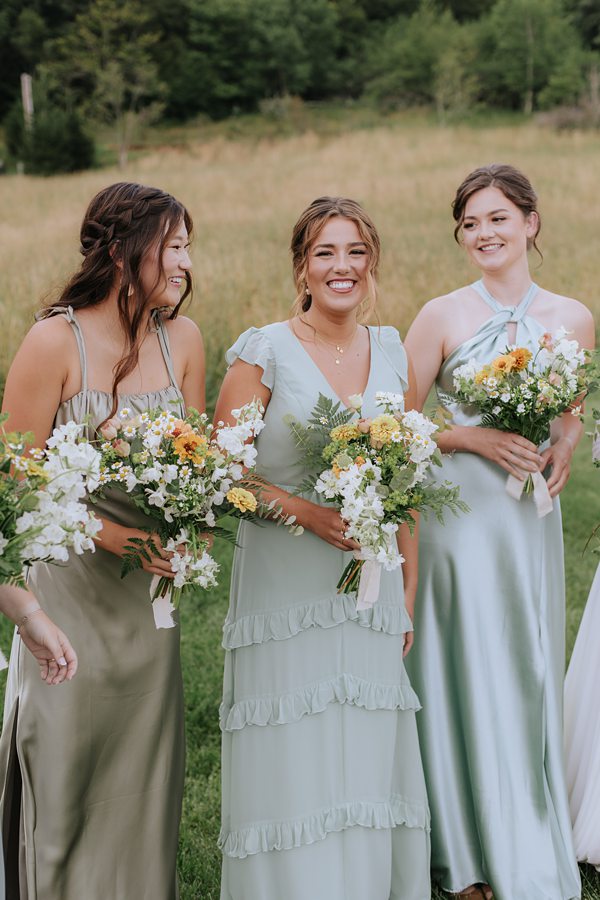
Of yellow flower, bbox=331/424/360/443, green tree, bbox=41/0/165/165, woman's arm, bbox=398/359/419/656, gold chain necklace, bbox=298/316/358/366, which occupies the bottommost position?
woman's arm, bbox=398/359/419/656

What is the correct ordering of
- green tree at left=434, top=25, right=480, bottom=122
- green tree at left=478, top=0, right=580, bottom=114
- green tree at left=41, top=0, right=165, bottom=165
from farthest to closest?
green tree at left=434, top=25, right=480, bottom=122 < green tree at left=478, top=0, right=580, bottom=114 < green tree at left=41, top=0, right=165, bottom=165

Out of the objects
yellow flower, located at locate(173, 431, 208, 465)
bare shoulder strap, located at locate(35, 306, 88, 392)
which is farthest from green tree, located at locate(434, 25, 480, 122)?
yellow flower, located at locate(173, 431, 208, 465)

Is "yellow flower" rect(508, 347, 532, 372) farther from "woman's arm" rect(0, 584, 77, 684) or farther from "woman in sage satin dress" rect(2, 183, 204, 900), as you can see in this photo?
"woman's arm" rect(0, 584, 77, 684)

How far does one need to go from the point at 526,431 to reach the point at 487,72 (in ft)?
124

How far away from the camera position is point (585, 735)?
4.58 m

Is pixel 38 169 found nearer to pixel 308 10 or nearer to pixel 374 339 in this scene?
pixel 308 10

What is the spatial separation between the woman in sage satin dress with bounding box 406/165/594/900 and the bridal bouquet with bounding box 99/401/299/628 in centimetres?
121

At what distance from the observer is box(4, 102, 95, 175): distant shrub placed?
30.1 meters

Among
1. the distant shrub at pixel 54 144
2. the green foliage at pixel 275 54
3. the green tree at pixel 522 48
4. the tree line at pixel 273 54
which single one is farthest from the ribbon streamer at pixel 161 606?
the green tree at pixel 522 48

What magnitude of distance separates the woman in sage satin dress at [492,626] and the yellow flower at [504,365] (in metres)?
0.44

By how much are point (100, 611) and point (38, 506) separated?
3.11 feet

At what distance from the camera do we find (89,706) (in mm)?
3488

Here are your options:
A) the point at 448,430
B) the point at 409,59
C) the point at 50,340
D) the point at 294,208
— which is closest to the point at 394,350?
the point at 448,430

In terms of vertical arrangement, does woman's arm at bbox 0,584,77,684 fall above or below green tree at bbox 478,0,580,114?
below
